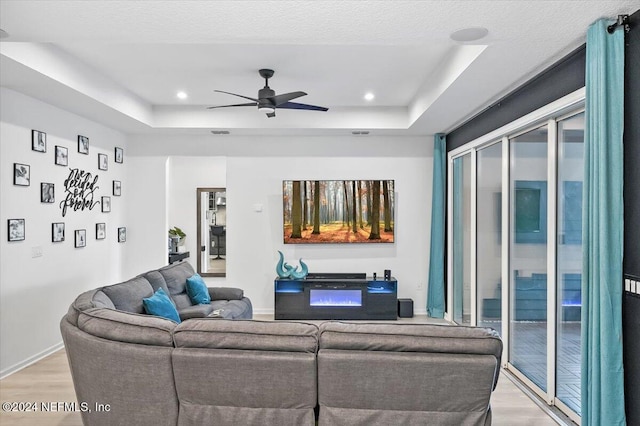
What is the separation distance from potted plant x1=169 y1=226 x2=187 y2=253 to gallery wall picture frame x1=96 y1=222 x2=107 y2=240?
108 inches

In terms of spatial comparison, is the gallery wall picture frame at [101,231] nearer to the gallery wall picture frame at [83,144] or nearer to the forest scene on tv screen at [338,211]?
the gallery wall picture frame at [83,144]

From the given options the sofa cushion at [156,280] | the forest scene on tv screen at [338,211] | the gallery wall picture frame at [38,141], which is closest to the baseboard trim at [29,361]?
the sofa cushion at [156,280]

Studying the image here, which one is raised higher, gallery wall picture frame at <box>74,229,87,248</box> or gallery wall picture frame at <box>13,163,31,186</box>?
gallery wall picture frame at <box>13,163,31,186</box>

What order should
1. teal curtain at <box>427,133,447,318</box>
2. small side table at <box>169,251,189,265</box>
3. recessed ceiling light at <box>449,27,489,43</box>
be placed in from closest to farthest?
recessed ceiling light at <box>449,27,489,43</box>
teal curtain at <box>427,133,447,318</box>
small side table at <box>169,251,189,265</box>

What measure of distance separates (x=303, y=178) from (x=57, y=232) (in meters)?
3.25

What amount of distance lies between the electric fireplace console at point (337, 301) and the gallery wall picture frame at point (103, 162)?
2724 millimetres

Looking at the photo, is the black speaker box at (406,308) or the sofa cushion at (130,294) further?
the black speaker box at (406,308)

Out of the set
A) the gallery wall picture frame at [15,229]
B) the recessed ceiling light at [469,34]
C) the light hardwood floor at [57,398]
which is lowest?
the light hardwood floor at [57,398]

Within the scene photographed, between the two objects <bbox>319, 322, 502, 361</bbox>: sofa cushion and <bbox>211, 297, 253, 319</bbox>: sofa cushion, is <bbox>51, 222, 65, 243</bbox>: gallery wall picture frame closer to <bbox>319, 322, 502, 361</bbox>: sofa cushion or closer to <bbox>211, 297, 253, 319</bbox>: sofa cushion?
<bbox>211, 297, 253, 319</bbox>: sofa cushion

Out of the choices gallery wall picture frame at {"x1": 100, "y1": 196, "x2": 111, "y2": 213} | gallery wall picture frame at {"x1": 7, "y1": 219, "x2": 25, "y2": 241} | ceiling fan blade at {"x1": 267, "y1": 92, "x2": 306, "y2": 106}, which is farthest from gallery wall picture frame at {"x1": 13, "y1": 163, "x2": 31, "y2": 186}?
ceiling fan blade at {"x1": 267, "y1": 92, "x2": 306, "y2": 106}

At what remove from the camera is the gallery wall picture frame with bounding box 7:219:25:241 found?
409 cm

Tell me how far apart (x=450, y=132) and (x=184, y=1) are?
15.1 ft

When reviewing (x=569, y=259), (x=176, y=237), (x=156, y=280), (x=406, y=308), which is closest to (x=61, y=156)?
(x=156, y=280)

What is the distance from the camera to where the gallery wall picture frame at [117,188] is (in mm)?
6223
